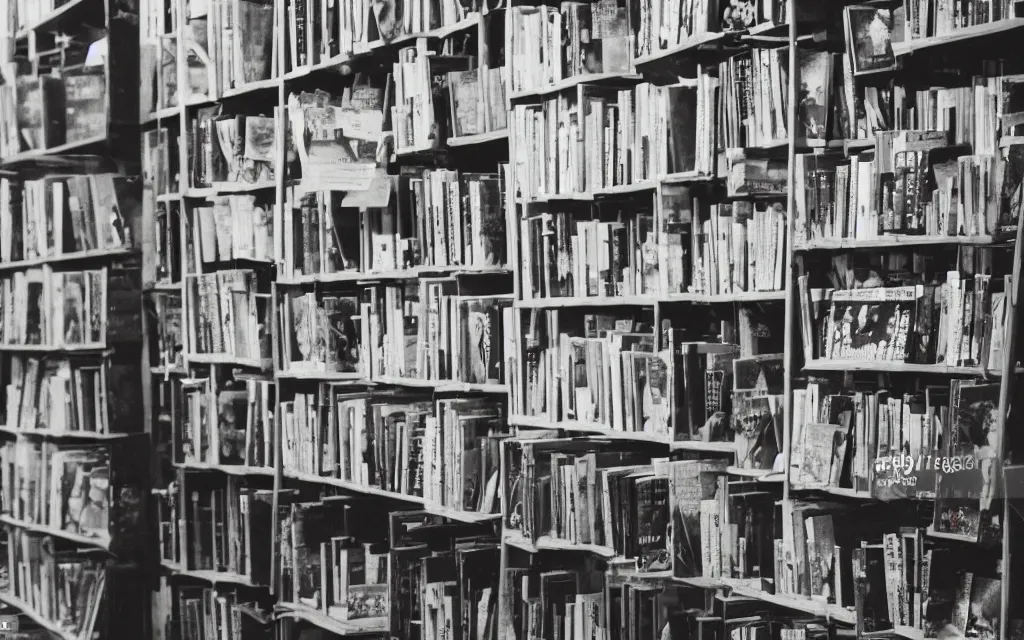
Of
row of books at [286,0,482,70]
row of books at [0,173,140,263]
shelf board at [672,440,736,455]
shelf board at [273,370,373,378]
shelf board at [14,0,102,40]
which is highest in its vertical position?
shelf board at [14,0,102,40]

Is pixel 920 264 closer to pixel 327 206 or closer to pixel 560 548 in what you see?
pixel 560 548

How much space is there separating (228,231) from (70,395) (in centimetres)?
122

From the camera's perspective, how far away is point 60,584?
18.8 ft

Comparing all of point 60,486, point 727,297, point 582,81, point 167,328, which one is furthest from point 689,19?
point 60,486

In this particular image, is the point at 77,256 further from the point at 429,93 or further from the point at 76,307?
the point at 429,93

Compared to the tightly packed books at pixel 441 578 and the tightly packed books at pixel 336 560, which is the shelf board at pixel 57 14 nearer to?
the tightly packed books at pixel 336 560

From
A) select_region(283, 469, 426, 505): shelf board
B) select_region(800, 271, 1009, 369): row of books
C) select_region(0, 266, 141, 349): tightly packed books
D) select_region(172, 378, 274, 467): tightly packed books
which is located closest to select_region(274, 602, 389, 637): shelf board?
select_region(283, 469, 426, 505): shelf board

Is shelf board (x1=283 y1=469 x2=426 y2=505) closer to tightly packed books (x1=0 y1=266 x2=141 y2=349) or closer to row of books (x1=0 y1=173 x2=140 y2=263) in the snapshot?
tightly packed books (x1=0 y1=266 x2=141 y2=349)

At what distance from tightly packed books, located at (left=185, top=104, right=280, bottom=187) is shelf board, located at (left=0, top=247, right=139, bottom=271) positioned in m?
0.51

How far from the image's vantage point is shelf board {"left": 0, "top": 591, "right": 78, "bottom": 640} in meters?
5.70

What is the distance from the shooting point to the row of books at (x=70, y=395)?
560 centimetres

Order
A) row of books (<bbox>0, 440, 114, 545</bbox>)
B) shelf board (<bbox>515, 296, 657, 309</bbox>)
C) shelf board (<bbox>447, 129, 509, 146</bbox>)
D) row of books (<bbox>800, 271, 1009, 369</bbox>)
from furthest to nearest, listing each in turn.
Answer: row of books (<bbox>0, 440, 114, 545</bbox>) < shelf board (<bbox>447, 129, 509, 146</bbox>) < shelf board (<bbox>515, 296, 657, 309</bbox>) < row of books (<bbox>800, 271, 1009, 369</bbox>)

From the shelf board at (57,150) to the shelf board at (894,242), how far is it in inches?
135

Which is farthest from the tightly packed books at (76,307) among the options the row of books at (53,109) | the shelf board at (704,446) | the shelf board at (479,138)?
the shelf board at (704,446)
